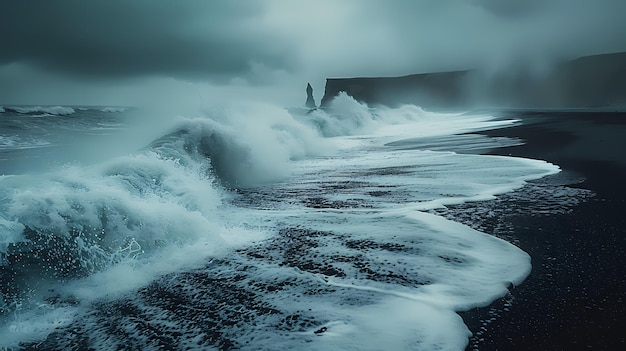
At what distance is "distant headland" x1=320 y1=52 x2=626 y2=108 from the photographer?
Result: 77.6 metres

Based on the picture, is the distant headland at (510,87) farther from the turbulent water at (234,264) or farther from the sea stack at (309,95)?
the turbulent water at (234,264)

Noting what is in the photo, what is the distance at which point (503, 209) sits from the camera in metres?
5.73

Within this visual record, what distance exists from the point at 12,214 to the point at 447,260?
433cm

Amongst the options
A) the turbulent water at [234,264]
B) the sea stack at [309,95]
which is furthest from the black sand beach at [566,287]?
the sea stack at [309,95]

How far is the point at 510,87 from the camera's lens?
9644cm

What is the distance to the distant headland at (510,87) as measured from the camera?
7762 cm

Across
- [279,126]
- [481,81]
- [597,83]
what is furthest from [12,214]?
[481,81]

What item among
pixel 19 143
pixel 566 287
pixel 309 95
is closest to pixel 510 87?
pixel 309 95

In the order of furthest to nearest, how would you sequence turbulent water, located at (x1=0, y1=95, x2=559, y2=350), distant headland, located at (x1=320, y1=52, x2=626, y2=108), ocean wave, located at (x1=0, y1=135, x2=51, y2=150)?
1. distant headland, located at (x1=320, y1=52, x2=626, y2=108)
2. ocean wave, located at (x1=0, y1=135, x2=51, y2=150)
3. turbulent water, located at (x1=0, y1=95, x2=559, y2=350)

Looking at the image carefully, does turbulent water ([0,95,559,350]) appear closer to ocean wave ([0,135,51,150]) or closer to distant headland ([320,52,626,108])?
ocean wave ([0,135,51,150])

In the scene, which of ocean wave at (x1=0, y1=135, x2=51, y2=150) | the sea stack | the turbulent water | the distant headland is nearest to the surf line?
the turbulent water

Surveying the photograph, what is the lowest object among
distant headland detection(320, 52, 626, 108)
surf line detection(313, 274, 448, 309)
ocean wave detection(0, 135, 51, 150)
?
surf line detection(313, 274, 448, 309)

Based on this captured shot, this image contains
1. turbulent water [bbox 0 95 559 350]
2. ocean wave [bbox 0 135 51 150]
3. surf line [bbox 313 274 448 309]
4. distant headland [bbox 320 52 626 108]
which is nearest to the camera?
turbulent water [bbox 0 95 559 350]

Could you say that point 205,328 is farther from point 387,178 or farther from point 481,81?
point 481,81
